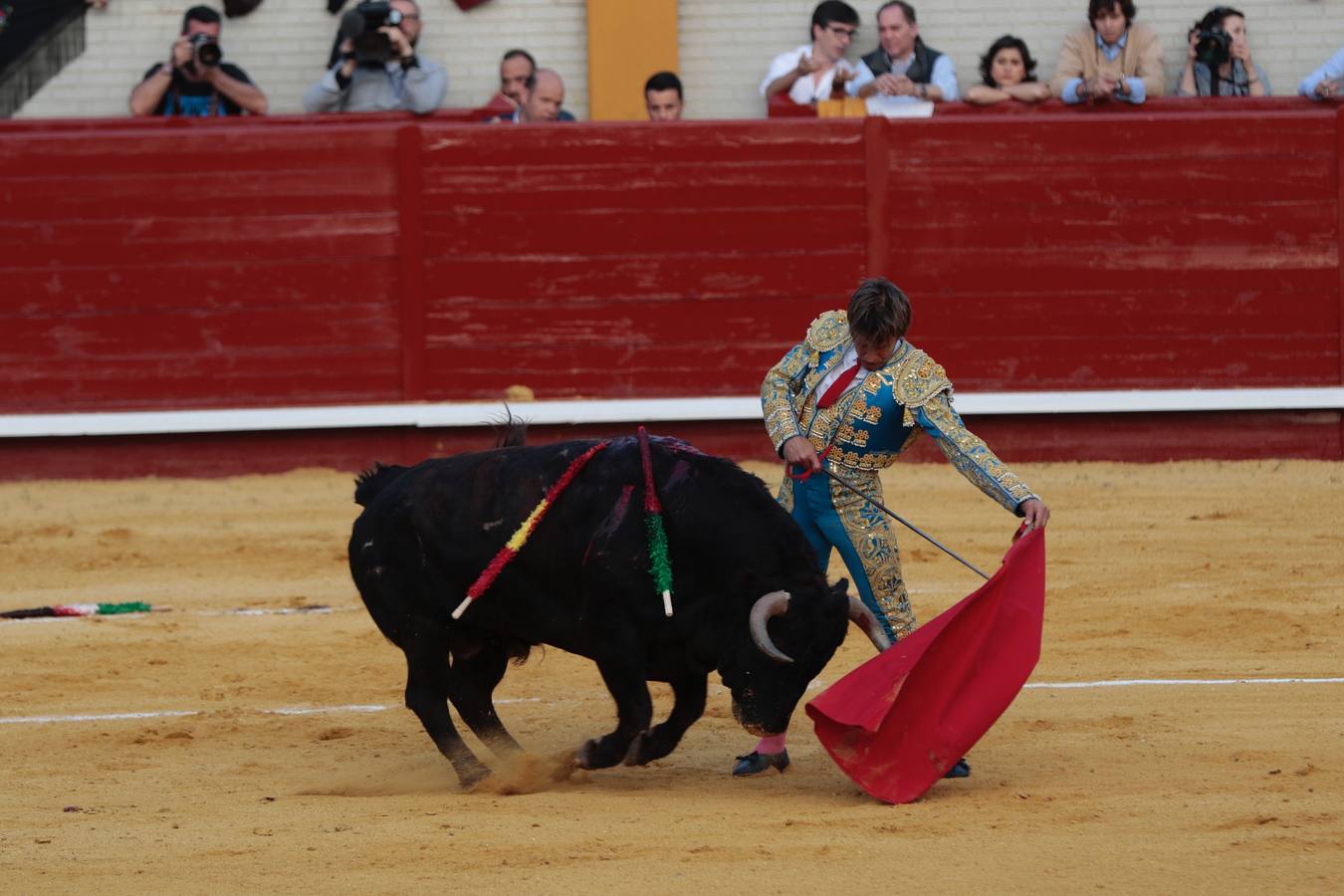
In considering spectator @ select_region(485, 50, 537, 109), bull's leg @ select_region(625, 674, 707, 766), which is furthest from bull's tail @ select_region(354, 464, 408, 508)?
spectator @ select_region(485, 50, 537, 109)

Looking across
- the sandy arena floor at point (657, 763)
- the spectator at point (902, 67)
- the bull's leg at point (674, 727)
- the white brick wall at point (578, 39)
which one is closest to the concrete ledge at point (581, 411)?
the sandy arena floor at point (657, 763)

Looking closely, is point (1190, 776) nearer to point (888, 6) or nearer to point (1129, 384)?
point (1129, 384)

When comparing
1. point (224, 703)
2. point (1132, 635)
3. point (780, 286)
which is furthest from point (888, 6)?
point (224, 703)

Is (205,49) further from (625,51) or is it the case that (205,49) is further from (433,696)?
(433,696)

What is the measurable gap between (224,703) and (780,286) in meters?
4.19

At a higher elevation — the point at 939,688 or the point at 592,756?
the point at 939,688

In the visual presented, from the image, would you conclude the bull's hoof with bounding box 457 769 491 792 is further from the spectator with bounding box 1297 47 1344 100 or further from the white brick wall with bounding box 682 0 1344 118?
the white brick wall with bounding box 682 0 1344 118

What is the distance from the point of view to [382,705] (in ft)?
17.1

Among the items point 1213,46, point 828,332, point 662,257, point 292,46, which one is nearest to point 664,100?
point 662,257

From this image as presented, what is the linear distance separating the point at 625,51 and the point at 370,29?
1.49 meters

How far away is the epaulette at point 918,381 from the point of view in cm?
403

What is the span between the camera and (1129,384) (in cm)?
890

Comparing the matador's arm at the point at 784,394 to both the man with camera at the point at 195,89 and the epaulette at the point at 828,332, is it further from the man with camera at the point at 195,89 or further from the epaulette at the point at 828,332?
the man with camera at the point at 195,89

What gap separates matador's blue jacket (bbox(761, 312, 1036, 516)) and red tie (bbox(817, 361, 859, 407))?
1 cm
